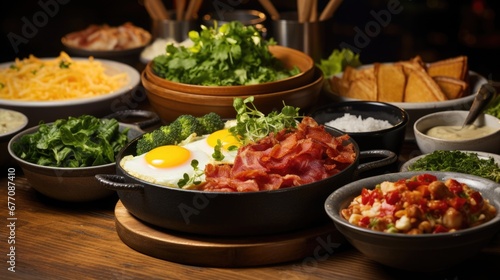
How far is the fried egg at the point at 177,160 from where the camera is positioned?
9.75 feet

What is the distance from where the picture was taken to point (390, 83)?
14.1ft

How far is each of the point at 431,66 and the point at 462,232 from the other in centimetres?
224

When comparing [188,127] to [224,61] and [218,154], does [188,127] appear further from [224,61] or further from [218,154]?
[224,61]

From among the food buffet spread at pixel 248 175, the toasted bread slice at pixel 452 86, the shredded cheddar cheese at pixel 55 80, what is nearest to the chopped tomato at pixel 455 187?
the food buffet spread at pixel 248 175

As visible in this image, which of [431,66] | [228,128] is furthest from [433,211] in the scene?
[431,66]

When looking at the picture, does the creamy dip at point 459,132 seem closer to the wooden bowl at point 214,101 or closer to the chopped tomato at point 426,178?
the wooden bowl at point 214,101

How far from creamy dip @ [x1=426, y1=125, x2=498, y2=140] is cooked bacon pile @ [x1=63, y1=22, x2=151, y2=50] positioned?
248cm

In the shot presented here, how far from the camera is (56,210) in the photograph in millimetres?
3445

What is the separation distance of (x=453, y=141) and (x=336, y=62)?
56.7 inches

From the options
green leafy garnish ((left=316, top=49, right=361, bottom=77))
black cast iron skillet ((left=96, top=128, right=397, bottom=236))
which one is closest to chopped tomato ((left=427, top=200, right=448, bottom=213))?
black cast iron skillet ((left=96, top=128, right=397, bottom=236))

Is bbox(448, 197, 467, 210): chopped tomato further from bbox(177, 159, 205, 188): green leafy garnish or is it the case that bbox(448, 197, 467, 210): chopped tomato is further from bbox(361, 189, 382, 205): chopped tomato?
bbox(177, 159, 205, 188): green leafy garnish

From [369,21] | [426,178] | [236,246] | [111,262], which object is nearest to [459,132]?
[426,178]

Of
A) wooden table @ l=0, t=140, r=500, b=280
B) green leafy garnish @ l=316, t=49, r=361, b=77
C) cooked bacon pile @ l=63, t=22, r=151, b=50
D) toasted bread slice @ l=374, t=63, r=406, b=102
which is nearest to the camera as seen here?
wooden table @ l=0, t=140, r=500, b=280

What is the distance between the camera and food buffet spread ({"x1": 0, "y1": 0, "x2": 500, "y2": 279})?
2650mm
